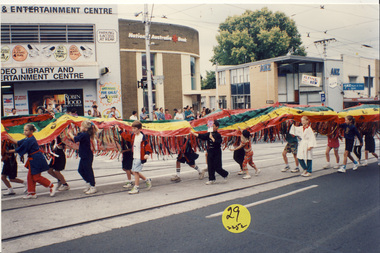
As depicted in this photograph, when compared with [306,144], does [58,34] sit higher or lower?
higher

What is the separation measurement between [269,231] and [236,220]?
50cm

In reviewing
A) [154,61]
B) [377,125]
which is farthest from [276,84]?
[377,125]

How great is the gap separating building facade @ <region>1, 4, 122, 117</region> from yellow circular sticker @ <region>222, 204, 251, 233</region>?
32.0 feet

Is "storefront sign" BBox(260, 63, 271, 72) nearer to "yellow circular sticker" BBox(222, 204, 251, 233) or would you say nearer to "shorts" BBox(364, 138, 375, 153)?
"shorts" BBox(364, 138, 375, 153)

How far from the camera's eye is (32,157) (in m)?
7.04

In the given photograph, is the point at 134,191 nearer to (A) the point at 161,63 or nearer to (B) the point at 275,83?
(A) the point at 161,63

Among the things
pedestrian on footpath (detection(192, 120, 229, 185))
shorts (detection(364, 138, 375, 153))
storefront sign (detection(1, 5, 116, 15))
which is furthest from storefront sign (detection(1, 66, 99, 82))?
shorts (detection(364, 138, 375, 153))

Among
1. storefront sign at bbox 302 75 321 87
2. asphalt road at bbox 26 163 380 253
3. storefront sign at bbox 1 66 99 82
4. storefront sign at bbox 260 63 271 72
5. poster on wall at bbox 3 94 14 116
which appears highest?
storefront sign at bbox 260 63 271 72

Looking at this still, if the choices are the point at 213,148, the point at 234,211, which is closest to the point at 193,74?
the point at 213,148

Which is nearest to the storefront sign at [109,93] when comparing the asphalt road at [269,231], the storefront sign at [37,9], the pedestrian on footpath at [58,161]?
the storefront sign at [37,9]

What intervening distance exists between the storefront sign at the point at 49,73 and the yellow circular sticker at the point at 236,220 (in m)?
11.7

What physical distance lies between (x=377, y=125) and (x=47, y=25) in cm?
1301

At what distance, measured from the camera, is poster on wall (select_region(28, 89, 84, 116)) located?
58.1 ft

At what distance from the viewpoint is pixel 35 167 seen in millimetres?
7062
